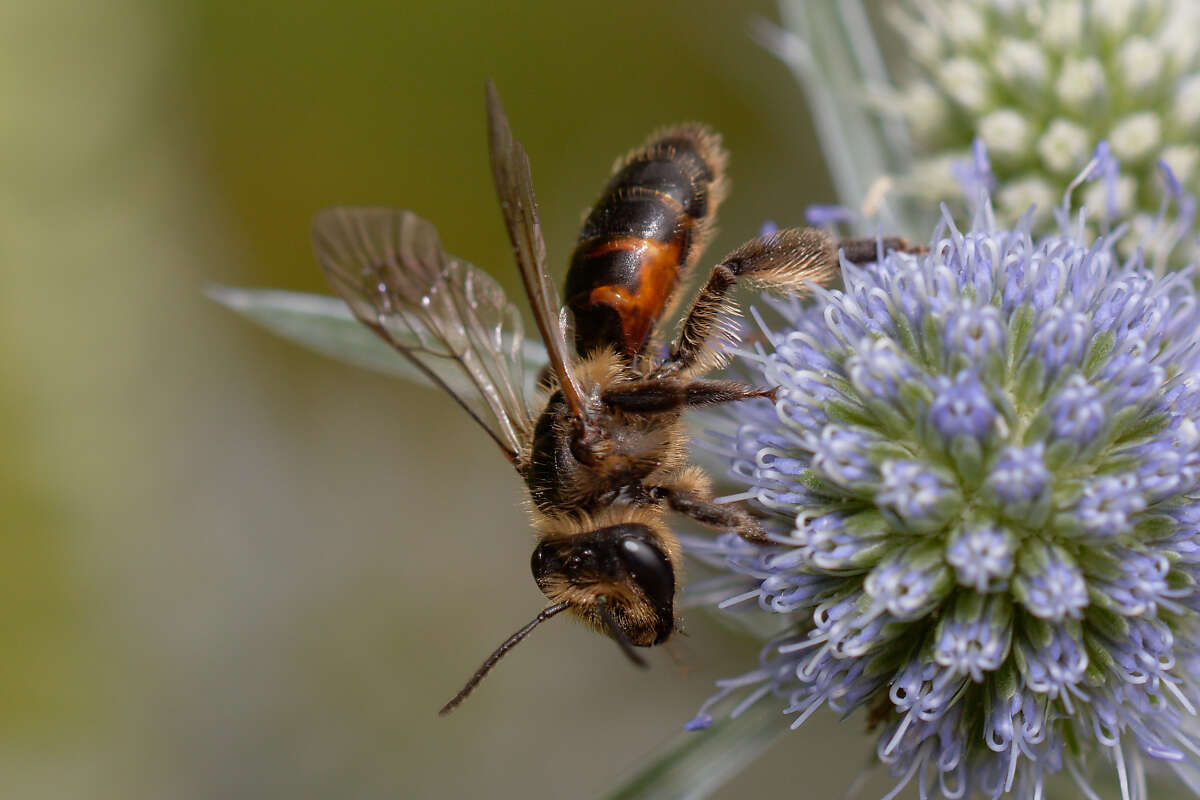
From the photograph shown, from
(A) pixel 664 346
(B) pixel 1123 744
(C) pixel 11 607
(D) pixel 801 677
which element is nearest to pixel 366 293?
(A) pixel 664 346

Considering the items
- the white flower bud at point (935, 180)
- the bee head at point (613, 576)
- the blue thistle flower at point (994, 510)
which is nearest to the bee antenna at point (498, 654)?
the bee head at point (613, 576)

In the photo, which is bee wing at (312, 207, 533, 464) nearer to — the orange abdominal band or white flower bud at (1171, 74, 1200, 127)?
the orange abdominal band

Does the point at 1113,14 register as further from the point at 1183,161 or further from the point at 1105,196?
the point at 1105,196

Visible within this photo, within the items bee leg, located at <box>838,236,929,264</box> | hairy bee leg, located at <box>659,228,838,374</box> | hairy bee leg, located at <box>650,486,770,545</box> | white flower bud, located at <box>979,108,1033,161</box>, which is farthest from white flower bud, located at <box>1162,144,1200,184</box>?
hairy bee leg, located at <box>650,486,770,545</box>

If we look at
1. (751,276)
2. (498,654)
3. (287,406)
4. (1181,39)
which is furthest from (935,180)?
(287,406)

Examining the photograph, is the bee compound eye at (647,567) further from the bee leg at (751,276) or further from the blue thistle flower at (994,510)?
the bee leg at (751,276)
